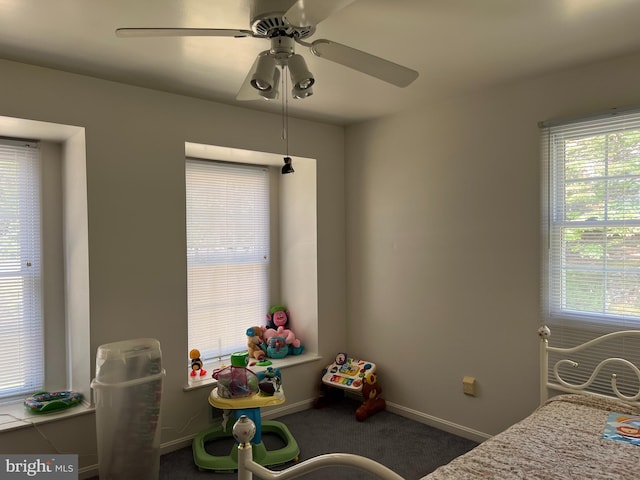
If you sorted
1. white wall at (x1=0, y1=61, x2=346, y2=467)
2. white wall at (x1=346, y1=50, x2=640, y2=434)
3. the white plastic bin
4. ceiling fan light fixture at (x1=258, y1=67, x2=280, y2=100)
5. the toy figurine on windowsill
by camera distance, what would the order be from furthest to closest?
the toy figurine on windowsill
white wall at (x1=346, y1=50, x2=640, y2=434)
white wall at (x1=0, y1=61, x2=346, y2=467)
the white plastic bin
ceiling fan light fixture at (x1=258, y1=67, x2=280, y2=100)

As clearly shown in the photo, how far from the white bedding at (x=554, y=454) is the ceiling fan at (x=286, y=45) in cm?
154

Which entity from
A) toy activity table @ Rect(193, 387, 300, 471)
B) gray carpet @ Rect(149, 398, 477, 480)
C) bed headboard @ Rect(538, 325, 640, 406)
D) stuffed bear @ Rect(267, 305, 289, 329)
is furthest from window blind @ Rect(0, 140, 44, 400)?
bed headboard @ Rect(538, 325, 640, 406)

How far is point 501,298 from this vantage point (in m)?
3.00

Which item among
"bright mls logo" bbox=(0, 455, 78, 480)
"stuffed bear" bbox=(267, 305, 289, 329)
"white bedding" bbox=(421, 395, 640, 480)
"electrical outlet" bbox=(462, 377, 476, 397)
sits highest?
"stuffed bear" bbox=(267, 305, 289, 329)

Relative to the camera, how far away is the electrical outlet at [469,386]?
3.13 m

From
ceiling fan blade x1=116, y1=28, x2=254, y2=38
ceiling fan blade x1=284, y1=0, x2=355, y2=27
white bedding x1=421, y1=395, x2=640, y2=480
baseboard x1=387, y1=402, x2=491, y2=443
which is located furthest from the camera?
baseboard x1=387, y1=402, x2=491, y2=443

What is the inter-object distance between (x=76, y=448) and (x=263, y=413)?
1310 mm

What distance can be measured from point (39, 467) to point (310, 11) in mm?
2600

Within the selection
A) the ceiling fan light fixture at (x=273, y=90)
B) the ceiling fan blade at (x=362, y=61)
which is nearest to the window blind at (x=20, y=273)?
the ceiling fan light fixture at (x=273, y=90)

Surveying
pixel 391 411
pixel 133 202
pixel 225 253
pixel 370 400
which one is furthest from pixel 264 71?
pixel 391 411

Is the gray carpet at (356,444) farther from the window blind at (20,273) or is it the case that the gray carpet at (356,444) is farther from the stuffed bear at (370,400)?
the window blind at (20,273)

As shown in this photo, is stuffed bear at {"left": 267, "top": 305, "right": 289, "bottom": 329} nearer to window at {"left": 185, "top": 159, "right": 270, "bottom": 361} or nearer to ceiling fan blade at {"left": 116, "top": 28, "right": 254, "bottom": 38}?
window at {"left": 185, "top": 159, "right": 270, "bottom": 361}

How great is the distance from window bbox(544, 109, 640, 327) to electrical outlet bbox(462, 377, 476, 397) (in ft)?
2.48

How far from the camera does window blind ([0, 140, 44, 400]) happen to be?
2.84 meters
